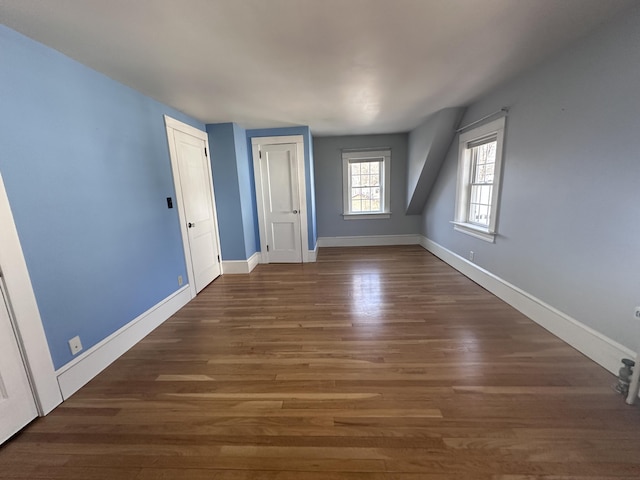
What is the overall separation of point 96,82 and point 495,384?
3.70 metres

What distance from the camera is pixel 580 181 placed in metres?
1.99

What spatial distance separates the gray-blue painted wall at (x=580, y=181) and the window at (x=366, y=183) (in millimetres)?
2830

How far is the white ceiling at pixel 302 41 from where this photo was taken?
1430mm

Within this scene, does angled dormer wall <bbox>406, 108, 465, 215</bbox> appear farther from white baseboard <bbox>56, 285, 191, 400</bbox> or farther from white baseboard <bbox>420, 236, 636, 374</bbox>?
white baseboard <bbox>56, 285, 191, 400</bbox>

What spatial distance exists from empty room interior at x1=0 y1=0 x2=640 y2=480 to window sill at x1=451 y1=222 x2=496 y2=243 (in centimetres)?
4

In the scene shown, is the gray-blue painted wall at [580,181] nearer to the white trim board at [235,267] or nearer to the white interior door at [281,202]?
the white interior door at [281,202]

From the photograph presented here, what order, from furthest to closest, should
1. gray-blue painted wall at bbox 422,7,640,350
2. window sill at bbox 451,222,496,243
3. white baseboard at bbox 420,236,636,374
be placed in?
window sill at bbox 451,222,496,243 → white baseboard at bbox 420,236,636,374 → gray-blue painted wall at bbox 422,7,640,350

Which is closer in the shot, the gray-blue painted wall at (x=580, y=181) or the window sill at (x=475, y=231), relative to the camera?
the gray-blue painted wall at (x=580, y=181)

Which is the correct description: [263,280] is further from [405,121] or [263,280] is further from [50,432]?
[405,121]

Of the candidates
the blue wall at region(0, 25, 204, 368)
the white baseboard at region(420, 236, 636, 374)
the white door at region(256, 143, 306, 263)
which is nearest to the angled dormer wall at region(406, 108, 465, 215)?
the white baseboard at region(420, 236, 636, 374)

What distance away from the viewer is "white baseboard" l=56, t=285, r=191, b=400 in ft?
5.74

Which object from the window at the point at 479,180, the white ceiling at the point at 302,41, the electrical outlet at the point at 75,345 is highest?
the white ceiling at the point at 302,41

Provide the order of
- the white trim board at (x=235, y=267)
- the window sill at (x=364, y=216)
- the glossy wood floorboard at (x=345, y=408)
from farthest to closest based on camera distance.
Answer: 1. the window sill at (x=364, y=216)
2. the white trim board at (x=235, y=267)
3. the glossy wood floorboard at (x=345, y=408)

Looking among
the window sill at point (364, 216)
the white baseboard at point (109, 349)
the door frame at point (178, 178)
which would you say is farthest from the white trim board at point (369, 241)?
the white baseboard at point (109, 349)
